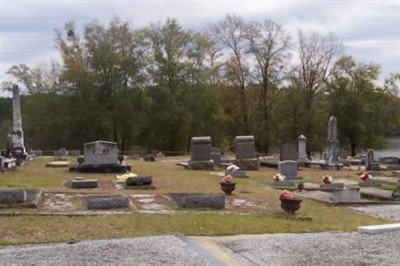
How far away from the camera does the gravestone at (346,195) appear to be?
15.8 m

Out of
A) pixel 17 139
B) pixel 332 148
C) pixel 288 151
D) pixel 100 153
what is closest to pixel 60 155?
pixel 17 139

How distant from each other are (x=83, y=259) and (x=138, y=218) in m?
3.22

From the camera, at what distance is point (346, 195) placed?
15.9m

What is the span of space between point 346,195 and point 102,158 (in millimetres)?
11207

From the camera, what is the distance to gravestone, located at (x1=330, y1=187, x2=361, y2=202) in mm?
15805

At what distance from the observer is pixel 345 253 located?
26.2ft

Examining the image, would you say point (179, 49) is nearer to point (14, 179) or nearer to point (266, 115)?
point (266, 115)

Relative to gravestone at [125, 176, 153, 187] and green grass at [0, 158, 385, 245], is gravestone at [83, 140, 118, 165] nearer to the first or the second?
gravestone at [125, 176, 153, 187]

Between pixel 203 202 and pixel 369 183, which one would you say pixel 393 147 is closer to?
pixel 369 183

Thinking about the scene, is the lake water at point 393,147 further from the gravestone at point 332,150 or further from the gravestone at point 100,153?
the gravestone at point 100,153

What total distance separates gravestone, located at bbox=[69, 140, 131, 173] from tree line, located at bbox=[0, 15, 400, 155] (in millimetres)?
28014

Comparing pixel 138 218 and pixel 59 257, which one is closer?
pixel 59 257

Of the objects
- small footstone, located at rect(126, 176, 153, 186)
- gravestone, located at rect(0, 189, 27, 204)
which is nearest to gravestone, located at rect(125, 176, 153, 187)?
small footstone, located at rect(126, 176, 153, 186)

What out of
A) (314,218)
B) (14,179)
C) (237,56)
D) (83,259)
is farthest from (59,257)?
(237,56)
